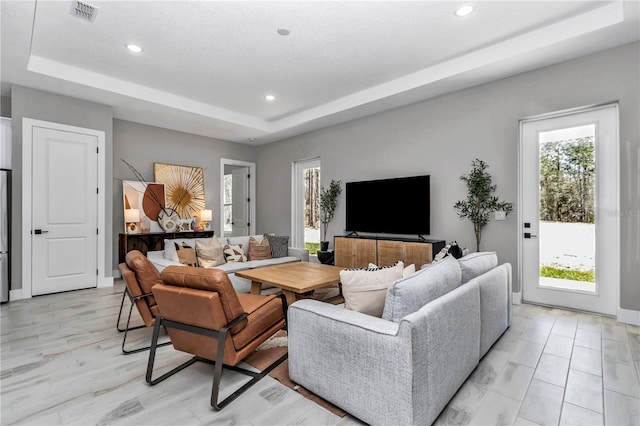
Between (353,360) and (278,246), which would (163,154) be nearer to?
(278,246)

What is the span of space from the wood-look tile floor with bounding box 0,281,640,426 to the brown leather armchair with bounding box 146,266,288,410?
0.62 feet

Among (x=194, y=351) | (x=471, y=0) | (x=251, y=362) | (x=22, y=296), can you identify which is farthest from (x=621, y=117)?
(x=22, y=296)

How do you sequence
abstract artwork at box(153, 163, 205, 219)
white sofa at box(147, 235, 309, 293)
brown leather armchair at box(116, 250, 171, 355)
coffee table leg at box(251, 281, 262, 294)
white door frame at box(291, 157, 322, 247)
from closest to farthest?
brown leather armchair at box(116, 250, 171, 355) → coffee table leg at box(251, 281, 262, 294) → white sofa at box(147, 235, 309, 293) → abstract artwork at box(153, 163, 205, 219) → white door frame at box(291, 157, 322, 247)

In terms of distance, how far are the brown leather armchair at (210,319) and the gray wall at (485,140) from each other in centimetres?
342

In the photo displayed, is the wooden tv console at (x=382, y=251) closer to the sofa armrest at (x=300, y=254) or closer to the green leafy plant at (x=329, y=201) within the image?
the sofa armrest at (x=300, y=254)

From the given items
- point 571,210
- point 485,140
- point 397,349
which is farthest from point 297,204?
point 397,349

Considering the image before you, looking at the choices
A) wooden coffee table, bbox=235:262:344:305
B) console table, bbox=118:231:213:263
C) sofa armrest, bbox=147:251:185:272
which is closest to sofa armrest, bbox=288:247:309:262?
wooden coffee table, bbox=235:262:344:305

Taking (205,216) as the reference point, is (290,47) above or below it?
above

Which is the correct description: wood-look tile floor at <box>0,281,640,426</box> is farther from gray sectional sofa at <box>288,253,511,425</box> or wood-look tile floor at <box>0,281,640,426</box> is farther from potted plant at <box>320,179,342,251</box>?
potted plant at <box>320,179,342,251</box>

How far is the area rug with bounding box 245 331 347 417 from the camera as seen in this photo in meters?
1.93

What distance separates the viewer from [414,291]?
69.3 inches

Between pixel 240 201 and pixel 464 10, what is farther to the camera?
pixel 240 201

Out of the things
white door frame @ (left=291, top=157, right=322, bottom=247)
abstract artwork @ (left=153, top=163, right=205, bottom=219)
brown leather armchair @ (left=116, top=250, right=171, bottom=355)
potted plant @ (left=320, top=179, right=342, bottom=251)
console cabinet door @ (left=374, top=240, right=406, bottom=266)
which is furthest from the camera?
white door frame @ (left=291, top=157, right=322, bottom=247)

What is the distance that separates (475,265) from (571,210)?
2006 mm
